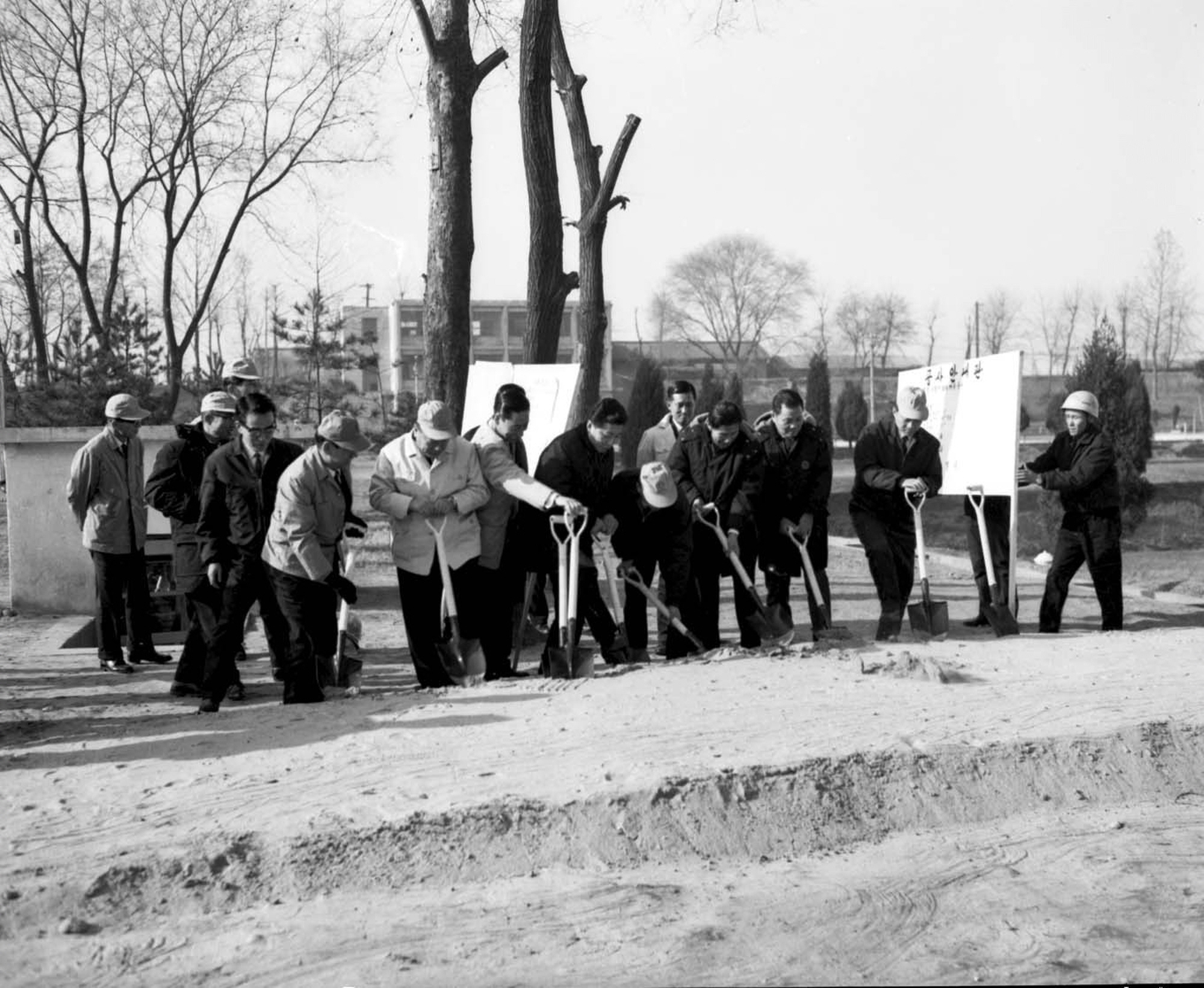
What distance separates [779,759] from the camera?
5945 mm

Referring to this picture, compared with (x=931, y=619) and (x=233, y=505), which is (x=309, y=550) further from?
(x=931, y=619)

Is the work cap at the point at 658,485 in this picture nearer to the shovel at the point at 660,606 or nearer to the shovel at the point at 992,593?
the shovel at the point at 660,606

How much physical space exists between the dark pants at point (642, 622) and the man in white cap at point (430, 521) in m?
1.14

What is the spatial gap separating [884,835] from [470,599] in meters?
3.08

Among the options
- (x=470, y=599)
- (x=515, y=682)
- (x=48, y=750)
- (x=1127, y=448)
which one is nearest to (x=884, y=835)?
(x=515, y=682)

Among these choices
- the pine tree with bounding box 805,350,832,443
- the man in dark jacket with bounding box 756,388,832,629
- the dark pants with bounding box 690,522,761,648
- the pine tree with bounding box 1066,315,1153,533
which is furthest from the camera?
the pine tree with bounding box 805,350,832,443

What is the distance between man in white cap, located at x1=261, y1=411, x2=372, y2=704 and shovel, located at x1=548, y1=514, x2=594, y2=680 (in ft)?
3.94

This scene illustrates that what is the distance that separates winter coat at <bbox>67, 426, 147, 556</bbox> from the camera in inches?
369

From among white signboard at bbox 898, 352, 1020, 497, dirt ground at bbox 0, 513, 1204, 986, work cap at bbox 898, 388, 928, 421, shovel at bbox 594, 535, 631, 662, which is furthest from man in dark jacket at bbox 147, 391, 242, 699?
white signboard at bbox 898, 352, 1020, 497

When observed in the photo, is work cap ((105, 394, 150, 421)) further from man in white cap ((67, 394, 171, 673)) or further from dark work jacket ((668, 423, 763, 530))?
dark work jacket ((668, 423, 763, 530))

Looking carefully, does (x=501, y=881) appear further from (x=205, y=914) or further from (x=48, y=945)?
(x=48, y=945)

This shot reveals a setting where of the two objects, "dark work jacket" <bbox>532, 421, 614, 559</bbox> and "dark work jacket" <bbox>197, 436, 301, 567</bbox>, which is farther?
"dark work jacket" <bbox>532, 421, 614, 559</bbox>

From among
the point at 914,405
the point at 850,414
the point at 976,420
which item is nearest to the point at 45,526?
the point at 914,405

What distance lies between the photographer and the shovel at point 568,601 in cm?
784
